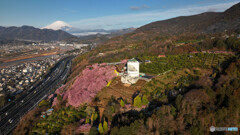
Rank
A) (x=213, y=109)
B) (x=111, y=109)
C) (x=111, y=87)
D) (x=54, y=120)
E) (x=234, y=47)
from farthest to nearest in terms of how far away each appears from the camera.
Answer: (x=234, y=47) < (x=111, y=87) < (x=54, y=120) < (x=111, y=109) < (x=213, y=109)

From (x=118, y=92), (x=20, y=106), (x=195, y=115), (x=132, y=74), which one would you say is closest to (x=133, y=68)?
(x=132, y=74)

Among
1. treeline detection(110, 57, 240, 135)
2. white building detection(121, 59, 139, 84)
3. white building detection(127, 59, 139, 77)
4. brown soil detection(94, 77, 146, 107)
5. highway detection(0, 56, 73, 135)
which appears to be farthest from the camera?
white building detection(127, 59, 139, 77)

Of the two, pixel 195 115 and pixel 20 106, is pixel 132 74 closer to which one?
pixel 195 115

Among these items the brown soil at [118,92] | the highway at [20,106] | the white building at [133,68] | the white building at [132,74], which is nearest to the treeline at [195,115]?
the brown soil at [118,92]

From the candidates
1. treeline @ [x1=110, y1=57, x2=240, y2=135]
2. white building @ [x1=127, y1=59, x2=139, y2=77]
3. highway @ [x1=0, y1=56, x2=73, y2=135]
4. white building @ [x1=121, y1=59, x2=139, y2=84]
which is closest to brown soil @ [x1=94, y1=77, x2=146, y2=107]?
white building @ [x1=121, y1=59, x2=139, y2=84]

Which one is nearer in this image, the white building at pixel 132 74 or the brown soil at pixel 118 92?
the brown soil at pixel 118 92

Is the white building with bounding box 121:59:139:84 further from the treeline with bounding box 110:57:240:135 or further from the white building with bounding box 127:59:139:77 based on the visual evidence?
the treeline with bounding box 110:57:240:135

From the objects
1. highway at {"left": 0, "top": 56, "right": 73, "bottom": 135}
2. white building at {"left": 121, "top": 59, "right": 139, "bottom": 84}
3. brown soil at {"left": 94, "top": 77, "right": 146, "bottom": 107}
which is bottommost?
highway at {"left": 0, "top": 56, "right": 73, "bottom": 135}

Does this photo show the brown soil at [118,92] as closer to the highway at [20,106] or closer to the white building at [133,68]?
the white building at [133,68]

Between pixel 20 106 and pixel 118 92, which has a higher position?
pixel 118 92

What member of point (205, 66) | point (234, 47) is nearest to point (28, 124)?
point (205, 66)

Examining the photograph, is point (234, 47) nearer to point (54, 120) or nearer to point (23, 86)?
point (54, 120)
